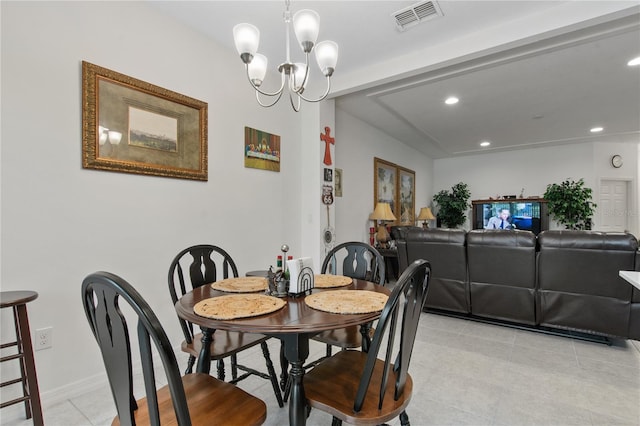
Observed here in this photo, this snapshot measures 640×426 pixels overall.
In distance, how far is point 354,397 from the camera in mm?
1183

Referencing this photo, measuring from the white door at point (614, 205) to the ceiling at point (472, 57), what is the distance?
1.87 m

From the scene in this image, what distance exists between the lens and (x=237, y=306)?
1341mm

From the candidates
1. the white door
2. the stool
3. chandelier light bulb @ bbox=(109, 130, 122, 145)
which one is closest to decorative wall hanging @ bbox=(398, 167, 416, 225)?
the white door

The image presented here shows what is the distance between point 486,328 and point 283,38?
3.33 m

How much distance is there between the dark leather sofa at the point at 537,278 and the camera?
250 centimetres

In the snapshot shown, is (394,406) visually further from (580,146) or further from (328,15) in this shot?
(580,146)

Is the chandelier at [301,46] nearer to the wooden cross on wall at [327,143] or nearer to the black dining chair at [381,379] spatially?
the black dining chair at [381,379]

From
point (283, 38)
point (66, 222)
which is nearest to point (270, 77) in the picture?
point (283, 38)

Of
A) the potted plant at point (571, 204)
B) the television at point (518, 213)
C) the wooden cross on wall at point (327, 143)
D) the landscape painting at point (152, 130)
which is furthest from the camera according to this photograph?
the television at point (518, 213)

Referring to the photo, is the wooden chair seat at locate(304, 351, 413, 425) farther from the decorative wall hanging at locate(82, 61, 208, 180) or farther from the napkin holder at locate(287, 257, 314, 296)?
the decorative wall hanging at locate(82, 61, 208, 180)

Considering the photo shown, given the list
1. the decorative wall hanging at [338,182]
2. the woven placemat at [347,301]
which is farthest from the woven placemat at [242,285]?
the decorative wall hanging at [338,182]

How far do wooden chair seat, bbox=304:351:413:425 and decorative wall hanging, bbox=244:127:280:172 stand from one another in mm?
2142

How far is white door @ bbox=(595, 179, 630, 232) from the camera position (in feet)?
21.6

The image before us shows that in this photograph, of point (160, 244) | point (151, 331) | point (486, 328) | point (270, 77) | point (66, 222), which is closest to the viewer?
point (151, 331)
